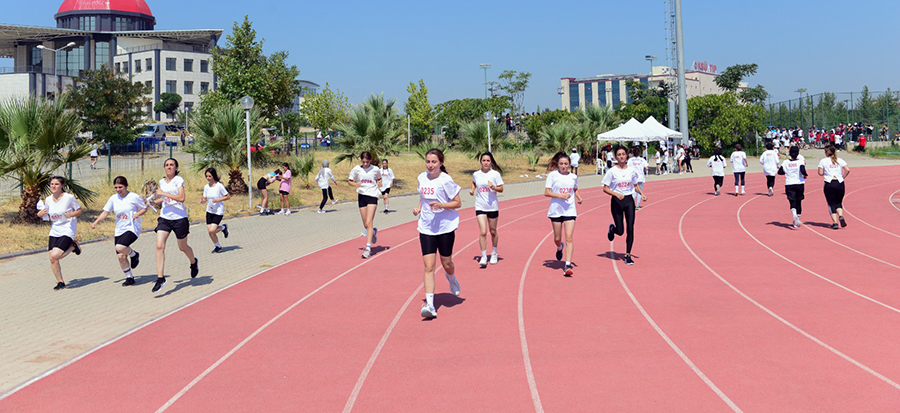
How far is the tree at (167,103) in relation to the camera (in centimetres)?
8219

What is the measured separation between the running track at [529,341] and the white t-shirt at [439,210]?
3.13 ft

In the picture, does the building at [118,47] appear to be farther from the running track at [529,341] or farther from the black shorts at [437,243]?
the black shorts at [437,243]

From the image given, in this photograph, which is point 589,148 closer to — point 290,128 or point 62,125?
point 290,128

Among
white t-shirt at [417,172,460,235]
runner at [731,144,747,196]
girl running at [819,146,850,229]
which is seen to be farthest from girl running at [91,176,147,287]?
runner at [731,144,747,196]

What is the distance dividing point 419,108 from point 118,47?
146ft

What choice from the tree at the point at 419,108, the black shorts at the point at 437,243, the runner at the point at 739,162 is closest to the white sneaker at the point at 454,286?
the black shorts at the point at 437,243

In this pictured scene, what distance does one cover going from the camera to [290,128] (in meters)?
38.5

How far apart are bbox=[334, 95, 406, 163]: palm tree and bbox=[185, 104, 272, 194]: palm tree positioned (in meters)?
5.15

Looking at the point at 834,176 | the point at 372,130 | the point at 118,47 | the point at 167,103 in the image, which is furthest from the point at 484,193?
the point at 118,47

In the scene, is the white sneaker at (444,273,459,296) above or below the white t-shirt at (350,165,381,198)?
below

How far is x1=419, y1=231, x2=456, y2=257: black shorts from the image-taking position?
7.73 metres

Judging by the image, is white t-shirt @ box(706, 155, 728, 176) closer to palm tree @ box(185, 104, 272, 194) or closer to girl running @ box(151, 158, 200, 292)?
palm tree @ box(185, 104, 272, 194)

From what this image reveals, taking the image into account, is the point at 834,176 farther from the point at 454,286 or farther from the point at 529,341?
the point at 529,341

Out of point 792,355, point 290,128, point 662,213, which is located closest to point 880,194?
point 662,213
